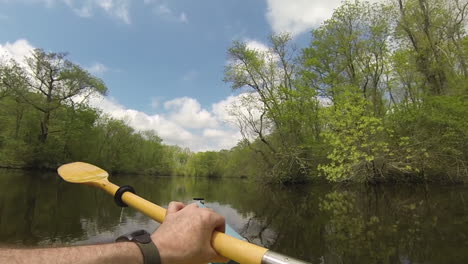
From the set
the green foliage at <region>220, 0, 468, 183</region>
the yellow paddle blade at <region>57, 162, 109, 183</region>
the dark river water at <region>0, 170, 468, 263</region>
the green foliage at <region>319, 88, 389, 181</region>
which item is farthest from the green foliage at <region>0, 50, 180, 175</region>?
the yellow paddle blade at <region>57, 162, 109, 183</region>

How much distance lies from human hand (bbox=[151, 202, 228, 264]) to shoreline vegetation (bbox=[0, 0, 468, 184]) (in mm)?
12997

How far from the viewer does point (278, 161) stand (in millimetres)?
21109

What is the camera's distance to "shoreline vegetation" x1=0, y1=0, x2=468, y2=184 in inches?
563

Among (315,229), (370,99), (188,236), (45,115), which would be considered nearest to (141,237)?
(188,236)

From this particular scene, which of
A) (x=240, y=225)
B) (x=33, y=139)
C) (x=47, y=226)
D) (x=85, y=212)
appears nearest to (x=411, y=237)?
(x=240, y=225)

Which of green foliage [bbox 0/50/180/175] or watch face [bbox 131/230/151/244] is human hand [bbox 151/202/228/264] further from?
green foliage [bbox 0/50/180/175]

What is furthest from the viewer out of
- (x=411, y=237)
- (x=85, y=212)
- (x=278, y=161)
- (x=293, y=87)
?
(x=293, y=87)

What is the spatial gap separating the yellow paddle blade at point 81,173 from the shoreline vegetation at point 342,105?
12244 millimetres

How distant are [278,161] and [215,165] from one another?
38.1m

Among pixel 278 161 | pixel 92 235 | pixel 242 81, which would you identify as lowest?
pixel 92 235

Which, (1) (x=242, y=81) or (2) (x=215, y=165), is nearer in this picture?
(1) (x=242, y=81)

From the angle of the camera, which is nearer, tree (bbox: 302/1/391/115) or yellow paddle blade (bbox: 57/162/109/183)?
yellow paddle blade (bbox: 57/162/109/183)

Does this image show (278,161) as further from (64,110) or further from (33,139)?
(33,139)

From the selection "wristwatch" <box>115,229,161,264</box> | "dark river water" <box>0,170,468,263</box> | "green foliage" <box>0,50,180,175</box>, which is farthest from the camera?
"green foliage" <box>0,50,180,175</box>
